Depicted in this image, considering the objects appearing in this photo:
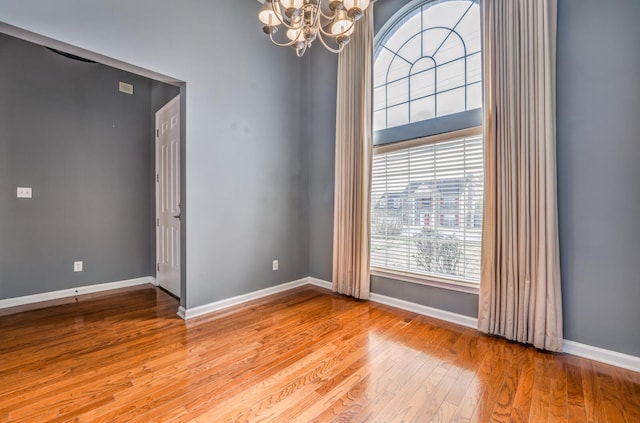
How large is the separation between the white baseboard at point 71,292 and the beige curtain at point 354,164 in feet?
9.03

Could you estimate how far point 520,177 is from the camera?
7.57ft

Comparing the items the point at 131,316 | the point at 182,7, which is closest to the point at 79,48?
the point at 182,7

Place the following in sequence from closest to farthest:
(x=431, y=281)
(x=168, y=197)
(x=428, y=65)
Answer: (x=431, y=281) < (x=428, y=65) < (x=168, y=197)

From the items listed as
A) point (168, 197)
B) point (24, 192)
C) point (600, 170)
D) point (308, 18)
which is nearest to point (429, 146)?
point (600, 170)

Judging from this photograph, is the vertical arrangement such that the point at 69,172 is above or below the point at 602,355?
above

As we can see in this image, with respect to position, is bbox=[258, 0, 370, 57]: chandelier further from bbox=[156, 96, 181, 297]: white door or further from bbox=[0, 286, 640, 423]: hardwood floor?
bbox=[0, 286, 640, 423]: hardwood floor

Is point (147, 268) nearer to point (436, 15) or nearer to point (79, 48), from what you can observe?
point (79, 48)

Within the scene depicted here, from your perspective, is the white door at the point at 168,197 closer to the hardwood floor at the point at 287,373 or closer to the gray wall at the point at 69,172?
the gray wall at the point at 69,172

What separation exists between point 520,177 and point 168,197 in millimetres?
3799

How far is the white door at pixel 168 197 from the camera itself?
3475mm

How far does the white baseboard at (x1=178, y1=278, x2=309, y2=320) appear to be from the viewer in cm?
290

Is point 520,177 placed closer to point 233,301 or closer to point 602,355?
point 602,355

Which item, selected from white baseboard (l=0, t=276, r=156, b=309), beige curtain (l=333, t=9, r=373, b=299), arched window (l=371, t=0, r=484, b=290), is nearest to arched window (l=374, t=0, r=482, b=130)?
arched window (l=371, t=0, r=484, b=290)

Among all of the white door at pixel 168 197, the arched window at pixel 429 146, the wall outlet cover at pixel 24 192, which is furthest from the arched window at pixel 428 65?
the wall outlet cover at pixel 24 192
